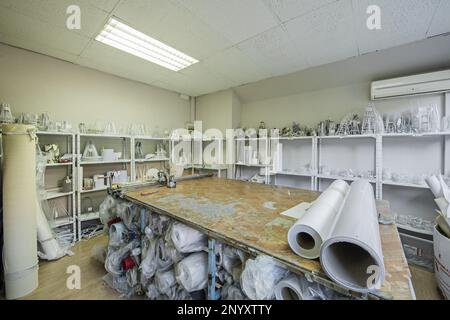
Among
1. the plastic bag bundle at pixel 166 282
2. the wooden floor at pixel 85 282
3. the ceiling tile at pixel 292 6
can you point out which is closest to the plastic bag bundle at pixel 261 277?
the plastic bag bundle at pixel 166 282

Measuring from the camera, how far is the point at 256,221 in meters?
1.22

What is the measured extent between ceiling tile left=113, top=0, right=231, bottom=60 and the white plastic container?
2.72m

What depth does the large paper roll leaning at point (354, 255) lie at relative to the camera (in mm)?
639

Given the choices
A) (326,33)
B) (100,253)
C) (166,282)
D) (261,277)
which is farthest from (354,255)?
(100,253)

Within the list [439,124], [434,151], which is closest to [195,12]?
[439,124]

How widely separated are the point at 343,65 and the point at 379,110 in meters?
0.81

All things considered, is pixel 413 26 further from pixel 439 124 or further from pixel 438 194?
pixel 438 194

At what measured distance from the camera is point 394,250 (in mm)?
892

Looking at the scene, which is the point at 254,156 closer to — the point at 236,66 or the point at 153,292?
the point at 236,66

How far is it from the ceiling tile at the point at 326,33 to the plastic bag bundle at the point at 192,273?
2.21 meters

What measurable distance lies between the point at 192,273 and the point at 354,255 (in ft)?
2.84

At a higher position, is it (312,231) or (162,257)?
(312,231)

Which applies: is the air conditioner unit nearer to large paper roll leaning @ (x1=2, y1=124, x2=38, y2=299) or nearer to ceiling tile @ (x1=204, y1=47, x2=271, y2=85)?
ceiling tile @ (x1=204, y1=47, x2=271, y2=85)

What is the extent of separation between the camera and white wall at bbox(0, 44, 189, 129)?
2.33m
